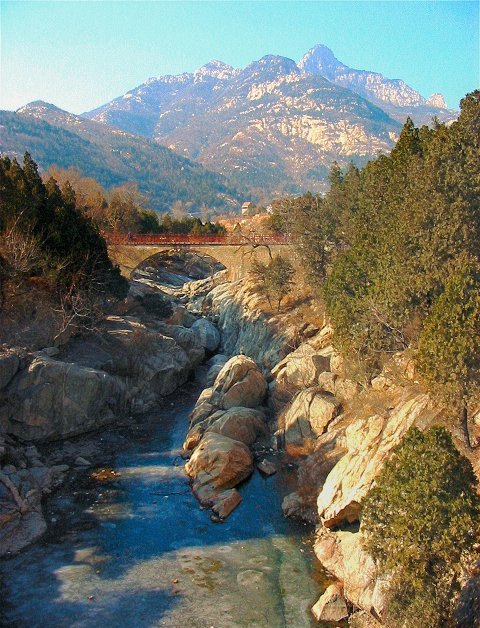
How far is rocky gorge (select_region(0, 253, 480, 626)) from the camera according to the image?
22141 mm

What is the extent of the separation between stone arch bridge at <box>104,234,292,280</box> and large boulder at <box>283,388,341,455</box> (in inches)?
1118

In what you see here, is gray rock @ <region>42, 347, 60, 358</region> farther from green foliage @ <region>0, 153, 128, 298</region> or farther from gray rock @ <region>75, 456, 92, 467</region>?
gray rock @ <region>75, 456, 92, 467</region>

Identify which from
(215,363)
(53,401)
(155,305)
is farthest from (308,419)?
(155,305)

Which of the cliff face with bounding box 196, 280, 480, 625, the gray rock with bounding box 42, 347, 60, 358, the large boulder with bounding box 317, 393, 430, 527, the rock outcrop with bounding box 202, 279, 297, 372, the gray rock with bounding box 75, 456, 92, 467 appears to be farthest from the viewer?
the rock outcrop with bounding box 202, 279, 297, 372

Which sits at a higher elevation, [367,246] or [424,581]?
[367,246]

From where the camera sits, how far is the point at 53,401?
34.6 m

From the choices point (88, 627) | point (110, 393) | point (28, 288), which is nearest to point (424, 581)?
point (88, 627)

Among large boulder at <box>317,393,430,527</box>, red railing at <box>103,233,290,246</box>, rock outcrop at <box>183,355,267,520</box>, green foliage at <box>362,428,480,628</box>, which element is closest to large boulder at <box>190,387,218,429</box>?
rock outcrop at <box>183,355,267,520</box>

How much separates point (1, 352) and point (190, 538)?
18279 millimetres

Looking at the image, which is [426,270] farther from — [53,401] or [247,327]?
[247,327]

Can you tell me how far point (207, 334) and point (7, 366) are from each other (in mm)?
24693

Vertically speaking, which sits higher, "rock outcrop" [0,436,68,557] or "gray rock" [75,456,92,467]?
"rock outcrop" [0,436,68,557]

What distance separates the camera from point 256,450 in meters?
32.1

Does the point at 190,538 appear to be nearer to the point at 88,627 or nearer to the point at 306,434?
the point at 88,627
